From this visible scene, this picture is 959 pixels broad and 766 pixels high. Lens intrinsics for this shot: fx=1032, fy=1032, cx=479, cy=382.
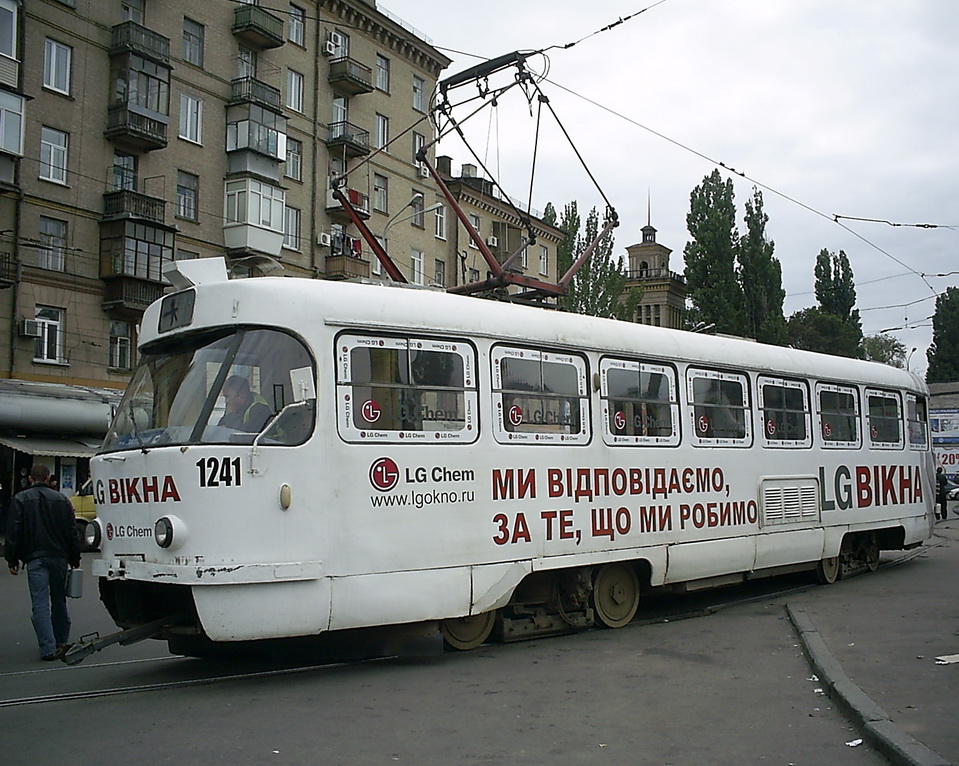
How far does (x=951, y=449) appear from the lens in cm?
4716

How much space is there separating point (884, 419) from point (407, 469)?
908 cm

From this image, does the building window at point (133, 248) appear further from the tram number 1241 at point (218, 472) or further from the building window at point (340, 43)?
the tram number 1241 at point (218, 472)

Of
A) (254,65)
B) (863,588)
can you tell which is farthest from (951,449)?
(863,588)

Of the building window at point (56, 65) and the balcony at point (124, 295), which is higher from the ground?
the building window at point (56, 65)

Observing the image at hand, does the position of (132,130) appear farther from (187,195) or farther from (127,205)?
(187,195)

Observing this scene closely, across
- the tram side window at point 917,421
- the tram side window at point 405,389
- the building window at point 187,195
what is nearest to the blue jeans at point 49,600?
the tram side window at point 405,389

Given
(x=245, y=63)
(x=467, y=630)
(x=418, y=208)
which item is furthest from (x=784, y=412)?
(x=418, y=208)

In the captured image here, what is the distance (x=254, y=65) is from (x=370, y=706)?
3194cm

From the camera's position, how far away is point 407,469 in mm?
8367

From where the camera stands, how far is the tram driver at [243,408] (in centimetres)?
770

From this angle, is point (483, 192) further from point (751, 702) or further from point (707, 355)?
point (751, 702)

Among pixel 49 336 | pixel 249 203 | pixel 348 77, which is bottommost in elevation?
pixel 49 336

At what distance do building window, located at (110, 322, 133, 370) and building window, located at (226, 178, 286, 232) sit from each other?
212 inches

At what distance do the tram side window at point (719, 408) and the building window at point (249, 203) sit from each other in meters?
24.4
